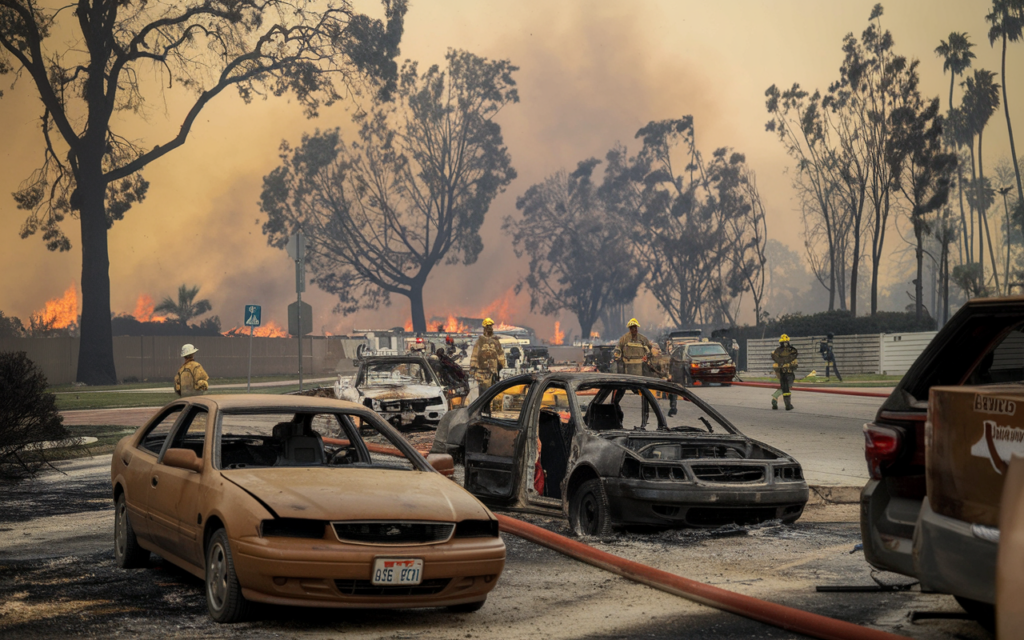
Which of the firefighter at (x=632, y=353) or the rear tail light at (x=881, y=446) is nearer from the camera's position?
the rear tail light at (x=881, y=446)

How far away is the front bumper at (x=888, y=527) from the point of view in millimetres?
5508

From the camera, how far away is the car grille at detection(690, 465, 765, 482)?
9.02 m

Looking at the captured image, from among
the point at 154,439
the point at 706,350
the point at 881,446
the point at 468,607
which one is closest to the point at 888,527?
the point at 881,446

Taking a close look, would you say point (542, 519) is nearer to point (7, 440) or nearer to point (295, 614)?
point (295, 614)

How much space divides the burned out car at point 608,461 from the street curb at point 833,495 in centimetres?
204

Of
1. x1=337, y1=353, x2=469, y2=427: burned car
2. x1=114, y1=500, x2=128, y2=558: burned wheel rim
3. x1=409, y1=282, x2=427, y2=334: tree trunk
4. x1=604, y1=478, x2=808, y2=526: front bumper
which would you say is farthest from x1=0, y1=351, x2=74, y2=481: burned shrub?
x1=409, y1=282, x2=427, y2=334: tree trunk

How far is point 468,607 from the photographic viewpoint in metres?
6.64

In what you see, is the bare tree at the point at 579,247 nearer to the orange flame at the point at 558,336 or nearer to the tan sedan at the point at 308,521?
the orange flame at the point at 558,336

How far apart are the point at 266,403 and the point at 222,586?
1430mm

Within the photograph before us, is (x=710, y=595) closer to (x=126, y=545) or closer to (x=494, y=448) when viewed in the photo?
(x=494, y=448)

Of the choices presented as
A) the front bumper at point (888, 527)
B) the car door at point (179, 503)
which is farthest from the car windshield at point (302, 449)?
→ the front bumper at point (888, 527)

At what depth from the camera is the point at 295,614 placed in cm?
657

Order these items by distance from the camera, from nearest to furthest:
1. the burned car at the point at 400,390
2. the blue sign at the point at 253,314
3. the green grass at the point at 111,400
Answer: the burned car at the point at 400,390 → the blue sign at the point at 253,314 → the green grass at the point at 111,400

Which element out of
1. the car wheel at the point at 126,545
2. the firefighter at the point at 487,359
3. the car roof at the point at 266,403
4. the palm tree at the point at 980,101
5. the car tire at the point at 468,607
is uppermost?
the palm tree at the point at 980,101
